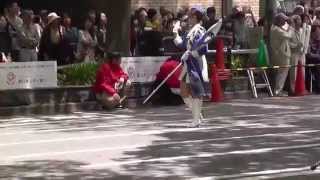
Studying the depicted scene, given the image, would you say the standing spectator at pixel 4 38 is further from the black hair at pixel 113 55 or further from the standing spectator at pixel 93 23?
the standing spectator at pixel 93 23

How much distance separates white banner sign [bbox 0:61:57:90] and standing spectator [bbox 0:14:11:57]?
832 mm

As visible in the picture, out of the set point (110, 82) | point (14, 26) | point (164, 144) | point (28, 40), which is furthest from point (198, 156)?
point (14, 26)

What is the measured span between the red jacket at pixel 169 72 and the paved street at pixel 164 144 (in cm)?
76

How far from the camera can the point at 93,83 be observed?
17.0 meters

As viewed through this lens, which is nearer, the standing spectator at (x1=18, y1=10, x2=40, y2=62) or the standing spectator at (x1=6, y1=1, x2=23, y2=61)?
the standing spectator at (x1=18, y1=10, x2=40, y2=62)

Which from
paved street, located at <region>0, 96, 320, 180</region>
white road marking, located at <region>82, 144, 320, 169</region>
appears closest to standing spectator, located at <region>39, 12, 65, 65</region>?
paved street, located at <region>0, 96, 320, 180</region>

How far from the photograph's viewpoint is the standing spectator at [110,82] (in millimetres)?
16405

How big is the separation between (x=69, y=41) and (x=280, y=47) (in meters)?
5.23

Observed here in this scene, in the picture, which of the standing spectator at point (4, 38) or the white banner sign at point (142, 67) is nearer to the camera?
the standing spectator at point (4, 38)

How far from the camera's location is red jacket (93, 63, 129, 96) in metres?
16.4

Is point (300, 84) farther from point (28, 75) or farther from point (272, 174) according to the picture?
point (272, 174)

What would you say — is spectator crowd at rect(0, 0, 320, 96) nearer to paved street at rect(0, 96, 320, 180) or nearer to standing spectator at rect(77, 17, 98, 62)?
standing spectator at rect(77, 17, 98, 62)

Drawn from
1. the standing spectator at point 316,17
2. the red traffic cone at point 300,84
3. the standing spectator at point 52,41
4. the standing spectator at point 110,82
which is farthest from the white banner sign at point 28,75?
the standing spectator at point 316,17

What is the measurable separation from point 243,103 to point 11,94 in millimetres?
5130
